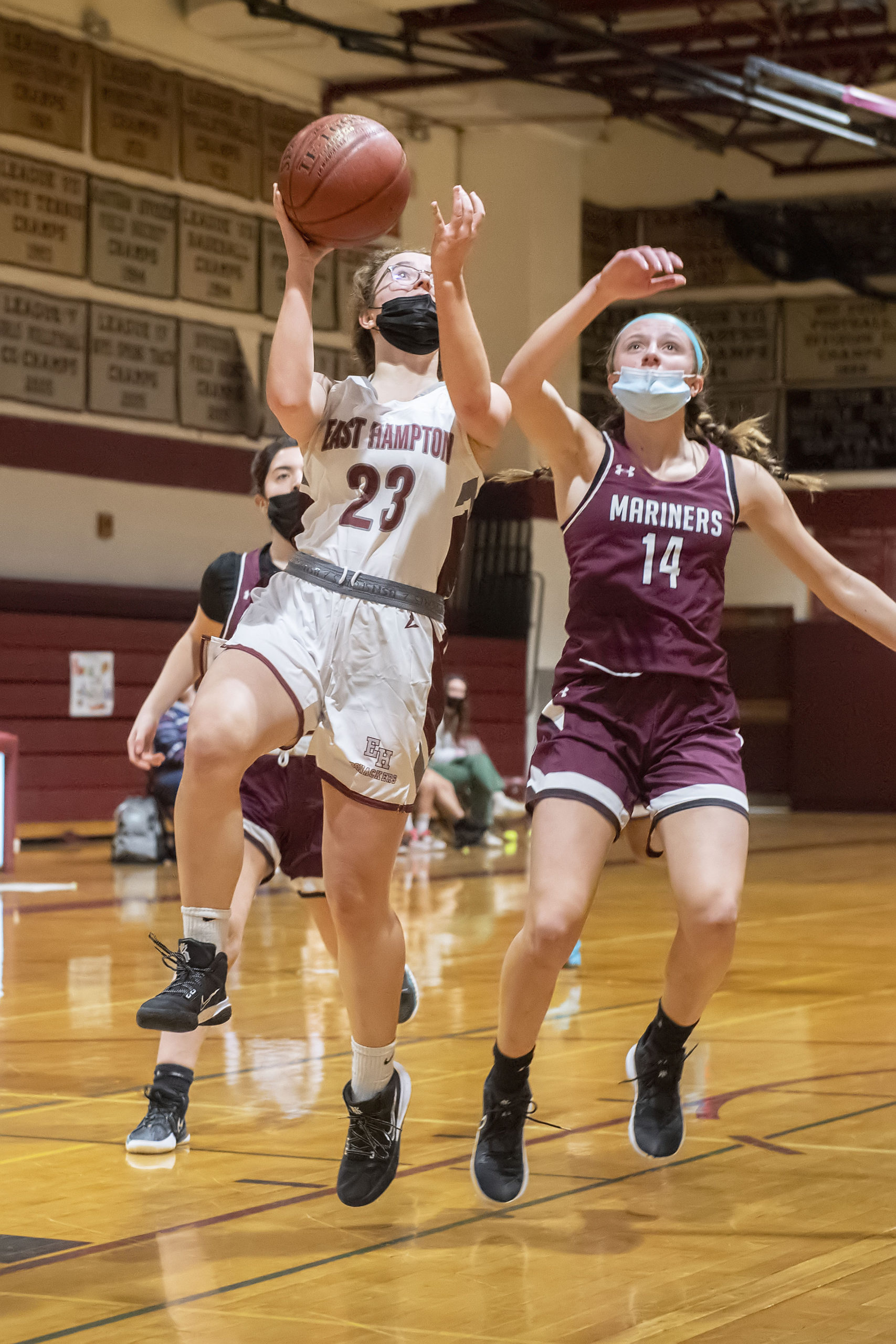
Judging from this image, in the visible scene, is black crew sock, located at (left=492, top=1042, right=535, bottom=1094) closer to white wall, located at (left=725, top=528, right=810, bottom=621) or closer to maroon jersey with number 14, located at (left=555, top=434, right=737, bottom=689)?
maroon jersey with number 14, located at (left=555, top=434, right=737, bottom=689)

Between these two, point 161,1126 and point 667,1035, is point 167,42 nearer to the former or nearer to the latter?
point 161,1126

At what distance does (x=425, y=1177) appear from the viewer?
367 cm

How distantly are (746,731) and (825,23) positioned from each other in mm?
7248

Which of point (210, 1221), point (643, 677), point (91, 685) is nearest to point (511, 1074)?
point (210, 1221)

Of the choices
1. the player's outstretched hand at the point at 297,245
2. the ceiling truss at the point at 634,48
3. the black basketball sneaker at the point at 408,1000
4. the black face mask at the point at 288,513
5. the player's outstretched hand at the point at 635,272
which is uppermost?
the ceiling truss at the point at 634,48

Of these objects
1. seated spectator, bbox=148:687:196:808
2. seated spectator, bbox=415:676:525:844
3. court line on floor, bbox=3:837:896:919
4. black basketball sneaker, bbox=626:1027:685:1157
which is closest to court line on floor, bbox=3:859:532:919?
court line on floor, bbox=3:837:896:919

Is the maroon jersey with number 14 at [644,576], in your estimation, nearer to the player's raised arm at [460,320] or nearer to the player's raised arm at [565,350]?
the player's raised arm at [565,350]

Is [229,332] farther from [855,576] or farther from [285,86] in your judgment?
→ [855,576]

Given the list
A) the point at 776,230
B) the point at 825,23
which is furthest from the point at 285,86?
the point at 776,230

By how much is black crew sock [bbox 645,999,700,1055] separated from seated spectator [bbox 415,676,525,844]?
358 inches

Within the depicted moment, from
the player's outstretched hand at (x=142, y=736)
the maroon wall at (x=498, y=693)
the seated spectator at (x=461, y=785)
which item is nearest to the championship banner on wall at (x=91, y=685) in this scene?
the seated spectator at (x=461, y=785)

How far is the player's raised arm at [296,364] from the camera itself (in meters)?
3.26

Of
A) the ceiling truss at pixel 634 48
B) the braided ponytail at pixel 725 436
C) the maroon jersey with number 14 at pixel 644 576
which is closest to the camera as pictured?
the maroon jersey with number 14 at pixel 644 576

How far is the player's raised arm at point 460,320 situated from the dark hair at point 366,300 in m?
0.30
